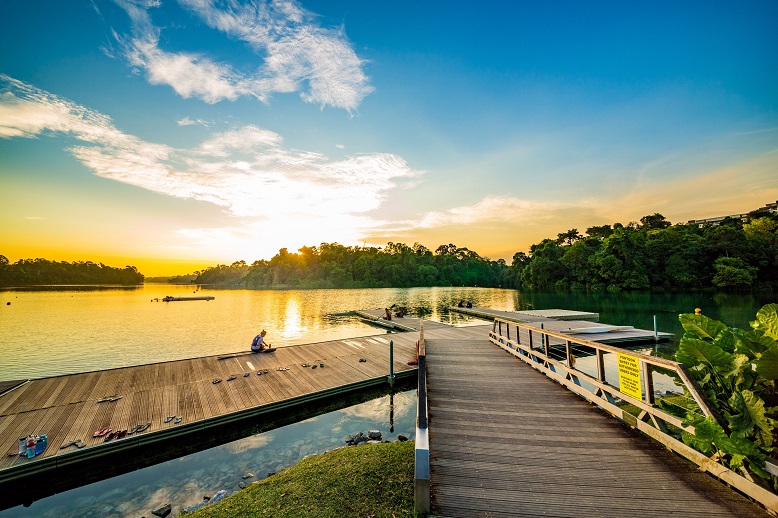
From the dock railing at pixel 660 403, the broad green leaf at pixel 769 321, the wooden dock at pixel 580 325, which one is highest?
the broad green leaf at pixel 769 321

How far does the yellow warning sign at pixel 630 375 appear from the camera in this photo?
518 centimetres

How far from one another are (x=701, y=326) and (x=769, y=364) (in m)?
1.16

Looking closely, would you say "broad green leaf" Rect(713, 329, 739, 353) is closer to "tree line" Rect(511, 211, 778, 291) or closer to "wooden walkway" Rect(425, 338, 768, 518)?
"wooden walkway" Rect(425, 338, 768, 518)

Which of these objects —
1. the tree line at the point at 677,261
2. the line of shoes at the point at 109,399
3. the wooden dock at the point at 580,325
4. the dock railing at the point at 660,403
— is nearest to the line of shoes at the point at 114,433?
the line of shoes at the point at 109,399

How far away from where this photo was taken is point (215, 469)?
699cm

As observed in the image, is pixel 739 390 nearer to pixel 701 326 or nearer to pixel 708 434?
pixel 708 434

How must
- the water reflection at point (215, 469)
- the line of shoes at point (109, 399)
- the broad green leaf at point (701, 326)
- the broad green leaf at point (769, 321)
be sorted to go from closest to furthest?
the broad green leaf at point (769, 321), the broad green leaf at point (701, 326), the water reflection at point (215, 469), the line of shoes at point (109, 399)

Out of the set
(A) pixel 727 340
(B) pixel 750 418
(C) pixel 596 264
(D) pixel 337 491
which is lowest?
(D) pixel 337 491

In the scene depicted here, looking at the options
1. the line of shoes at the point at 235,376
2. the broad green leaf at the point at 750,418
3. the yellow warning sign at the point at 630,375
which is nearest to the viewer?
the broad green leaf at the point at 750,418

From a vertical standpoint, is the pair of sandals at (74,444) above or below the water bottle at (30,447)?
below

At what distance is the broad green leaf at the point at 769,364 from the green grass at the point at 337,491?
4309mm

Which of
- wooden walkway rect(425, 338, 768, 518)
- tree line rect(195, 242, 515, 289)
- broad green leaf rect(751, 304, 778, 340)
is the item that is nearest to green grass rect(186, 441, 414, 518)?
wooden walkway rect(425, 338, 768, 518)

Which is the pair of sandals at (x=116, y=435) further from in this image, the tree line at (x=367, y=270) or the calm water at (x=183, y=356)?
the tree line at (x=367, y=270)

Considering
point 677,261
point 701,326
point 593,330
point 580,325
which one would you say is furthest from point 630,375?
point 677,261
